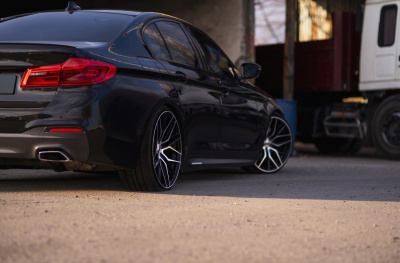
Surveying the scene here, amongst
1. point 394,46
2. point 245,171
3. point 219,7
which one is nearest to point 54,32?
point 245,171

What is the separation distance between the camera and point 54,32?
7102 mm

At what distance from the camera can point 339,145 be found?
16.3 meters

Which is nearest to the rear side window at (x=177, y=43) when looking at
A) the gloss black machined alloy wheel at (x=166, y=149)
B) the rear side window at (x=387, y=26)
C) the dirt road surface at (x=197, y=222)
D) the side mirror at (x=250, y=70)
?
the gloss black machined alloy wheel at (x=166, y=149)

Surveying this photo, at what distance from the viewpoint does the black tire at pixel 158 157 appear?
6864mm

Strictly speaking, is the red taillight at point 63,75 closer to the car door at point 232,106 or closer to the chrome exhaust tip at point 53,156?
the chrome exhaust tip at point 53,156

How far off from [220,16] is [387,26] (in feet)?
11.0

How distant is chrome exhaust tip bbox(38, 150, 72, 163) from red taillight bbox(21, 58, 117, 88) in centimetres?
48

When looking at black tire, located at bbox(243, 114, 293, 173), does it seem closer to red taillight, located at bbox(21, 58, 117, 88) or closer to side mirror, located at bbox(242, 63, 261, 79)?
side mirror, located at bbox(242, 63, 261, 79)

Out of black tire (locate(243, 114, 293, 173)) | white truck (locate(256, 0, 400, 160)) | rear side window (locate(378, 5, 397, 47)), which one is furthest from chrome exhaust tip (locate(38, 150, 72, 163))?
rear side window (locate(378, 5, 397, 47))

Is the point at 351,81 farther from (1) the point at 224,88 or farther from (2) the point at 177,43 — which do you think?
(2) the point at 177,43

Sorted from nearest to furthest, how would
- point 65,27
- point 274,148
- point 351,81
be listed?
point 65,27, point 274,148, point 351,81

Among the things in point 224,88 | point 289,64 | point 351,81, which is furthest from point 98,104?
point 289,64

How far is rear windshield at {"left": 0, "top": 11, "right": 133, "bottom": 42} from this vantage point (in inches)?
275

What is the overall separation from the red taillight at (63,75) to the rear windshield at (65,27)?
559 mm
